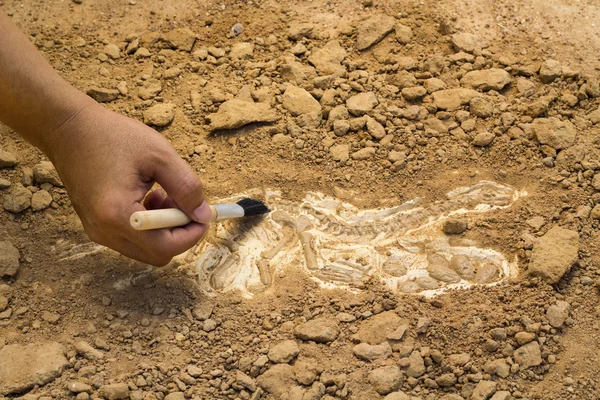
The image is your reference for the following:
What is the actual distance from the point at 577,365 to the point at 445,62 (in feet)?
3.99

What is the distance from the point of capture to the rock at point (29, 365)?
2.00 metres

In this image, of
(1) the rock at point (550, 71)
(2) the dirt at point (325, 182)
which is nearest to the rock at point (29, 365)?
(2) the dirt at point (325, 182)

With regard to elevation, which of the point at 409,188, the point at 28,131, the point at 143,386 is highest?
the point at 28,131

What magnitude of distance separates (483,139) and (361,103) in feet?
1.42

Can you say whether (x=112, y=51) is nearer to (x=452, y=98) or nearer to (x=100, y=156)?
(x=100, y=156)

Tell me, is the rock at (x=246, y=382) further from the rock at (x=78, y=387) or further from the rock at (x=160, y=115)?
the rock at (x=160, y=115)

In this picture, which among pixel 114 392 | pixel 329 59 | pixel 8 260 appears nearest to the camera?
pixel 114 392

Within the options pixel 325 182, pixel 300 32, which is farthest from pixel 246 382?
pixel 300 32

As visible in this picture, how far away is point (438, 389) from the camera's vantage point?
81.2 inches

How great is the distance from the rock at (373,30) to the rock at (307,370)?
129 centimetres

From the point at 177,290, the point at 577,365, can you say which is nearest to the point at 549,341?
the point at 577,365

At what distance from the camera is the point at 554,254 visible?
2271mm

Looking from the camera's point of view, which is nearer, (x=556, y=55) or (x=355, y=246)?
(x=355, y=246)

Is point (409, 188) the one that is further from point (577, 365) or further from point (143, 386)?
point (143, 386)
